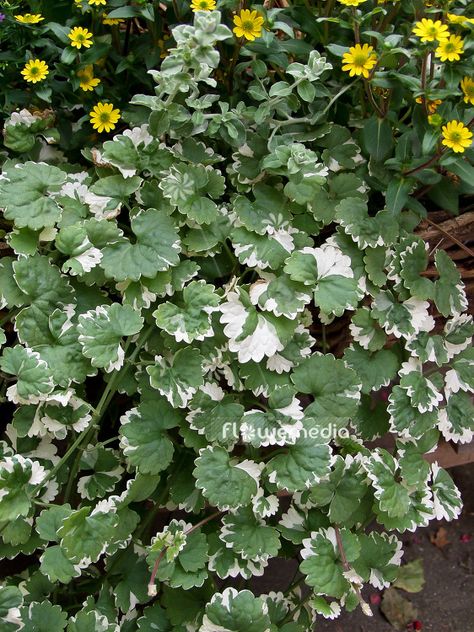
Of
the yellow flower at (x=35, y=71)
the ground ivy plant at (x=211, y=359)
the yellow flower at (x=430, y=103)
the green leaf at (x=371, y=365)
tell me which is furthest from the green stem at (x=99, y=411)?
the yellow flower at (x=430, y=103)

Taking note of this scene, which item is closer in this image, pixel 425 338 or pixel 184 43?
pixel 184 43

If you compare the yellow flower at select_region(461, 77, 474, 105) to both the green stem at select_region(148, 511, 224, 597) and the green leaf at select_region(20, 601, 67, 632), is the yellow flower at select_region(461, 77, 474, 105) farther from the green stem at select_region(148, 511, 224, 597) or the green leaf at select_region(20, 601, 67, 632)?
the green leaf at select_region(20, 601, 67, 632)

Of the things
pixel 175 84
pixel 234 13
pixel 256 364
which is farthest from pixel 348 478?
pixel 234 13

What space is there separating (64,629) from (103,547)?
0.75ft

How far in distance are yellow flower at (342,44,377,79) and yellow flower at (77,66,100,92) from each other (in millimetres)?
417

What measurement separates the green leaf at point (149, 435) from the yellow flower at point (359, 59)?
579mm

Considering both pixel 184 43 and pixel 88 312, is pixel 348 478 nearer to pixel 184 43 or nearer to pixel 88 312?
pixel 88 312

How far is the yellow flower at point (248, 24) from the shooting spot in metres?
1.04

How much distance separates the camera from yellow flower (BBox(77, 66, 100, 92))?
114cm

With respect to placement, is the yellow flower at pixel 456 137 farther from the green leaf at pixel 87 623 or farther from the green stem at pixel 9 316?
the green leaf at pixel 87 623

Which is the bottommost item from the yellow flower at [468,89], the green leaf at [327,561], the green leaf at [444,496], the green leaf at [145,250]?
the green leaf at [444,496]

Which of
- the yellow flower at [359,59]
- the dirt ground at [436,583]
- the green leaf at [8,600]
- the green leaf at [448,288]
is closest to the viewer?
the green leaf at [8,600]

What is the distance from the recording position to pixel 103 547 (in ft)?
3.15

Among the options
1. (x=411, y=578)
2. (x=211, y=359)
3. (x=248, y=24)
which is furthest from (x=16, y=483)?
(x=411, y=578)
